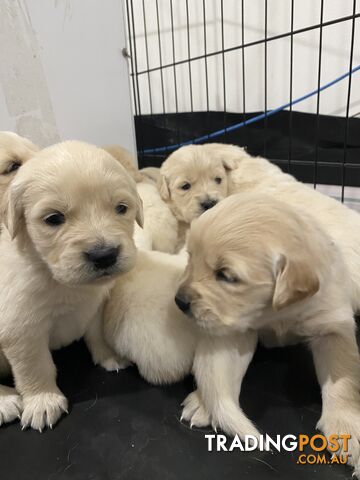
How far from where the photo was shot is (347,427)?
4.24 ft

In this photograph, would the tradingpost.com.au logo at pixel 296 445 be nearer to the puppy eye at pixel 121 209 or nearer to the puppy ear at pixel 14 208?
the puppy eye at pixel 121 209

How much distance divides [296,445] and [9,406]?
1.02 meters

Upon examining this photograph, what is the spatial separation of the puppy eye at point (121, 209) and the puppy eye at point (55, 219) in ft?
0.58

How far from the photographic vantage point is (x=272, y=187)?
2420mm

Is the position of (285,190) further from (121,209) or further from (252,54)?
(252,54)

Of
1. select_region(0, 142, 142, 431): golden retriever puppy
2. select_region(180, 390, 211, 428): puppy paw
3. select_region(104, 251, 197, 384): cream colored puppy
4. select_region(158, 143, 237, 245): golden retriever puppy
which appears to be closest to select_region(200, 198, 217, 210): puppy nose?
select_region(158, 143, 237, 245): golden retriever puppy

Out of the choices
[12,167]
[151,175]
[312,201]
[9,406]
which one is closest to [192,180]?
[151,175]

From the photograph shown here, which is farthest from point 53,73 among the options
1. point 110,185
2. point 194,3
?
point 110,185

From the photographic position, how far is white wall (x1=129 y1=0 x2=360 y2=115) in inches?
144

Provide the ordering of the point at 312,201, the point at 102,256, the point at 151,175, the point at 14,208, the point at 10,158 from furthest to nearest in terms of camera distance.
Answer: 1. the point at 151,175
2. the point at 312,201
3. the point at 10,158
4. the point at 14,208
5. the point at 102,256

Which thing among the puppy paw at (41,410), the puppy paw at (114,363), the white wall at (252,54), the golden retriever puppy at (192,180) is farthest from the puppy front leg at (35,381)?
the white wall at (252,54)

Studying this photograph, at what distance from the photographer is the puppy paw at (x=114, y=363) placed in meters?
1.72

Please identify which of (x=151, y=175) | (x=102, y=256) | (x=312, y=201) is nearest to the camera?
(x=102, y=256)

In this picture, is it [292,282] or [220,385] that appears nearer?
[292,282]
